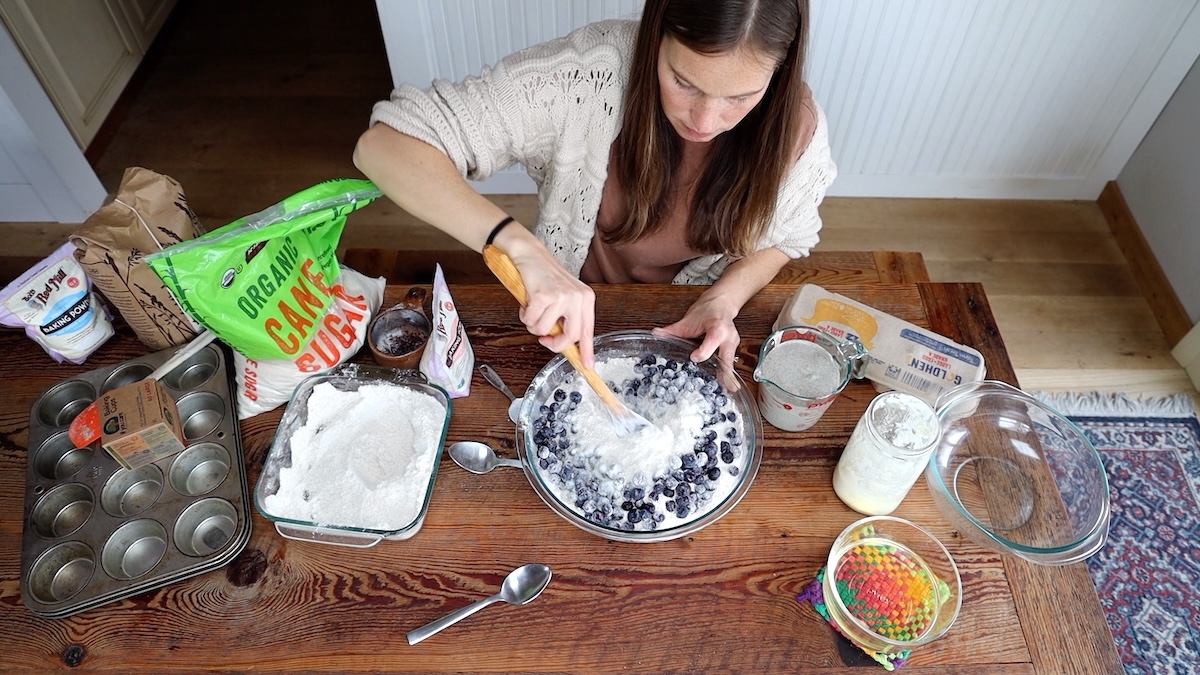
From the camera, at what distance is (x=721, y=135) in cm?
130

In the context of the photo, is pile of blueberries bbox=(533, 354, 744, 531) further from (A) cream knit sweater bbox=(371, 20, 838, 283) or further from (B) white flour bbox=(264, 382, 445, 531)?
(A) cream knit sweater bbox=(371, 20, 838, 283)

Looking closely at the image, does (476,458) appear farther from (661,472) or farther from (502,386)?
(661,472)

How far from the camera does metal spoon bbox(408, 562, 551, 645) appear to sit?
3.13 feet

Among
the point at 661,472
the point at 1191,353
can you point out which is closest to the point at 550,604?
the point at 661,472

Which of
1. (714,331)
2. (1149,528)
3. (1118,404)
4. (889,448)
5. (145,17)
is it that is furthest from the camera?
(145,17)

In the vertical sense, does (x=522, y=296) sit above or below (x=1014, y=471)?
above

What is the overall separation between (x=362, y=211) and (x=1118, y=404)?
7.92 feet

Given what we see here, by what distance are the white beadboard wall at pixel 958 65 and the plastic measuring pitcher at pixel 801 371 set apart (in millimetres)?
1111

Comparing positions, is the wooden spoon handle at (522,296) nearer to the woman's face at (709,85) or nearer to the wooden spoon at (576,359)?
the wooden spoon at (576,359)

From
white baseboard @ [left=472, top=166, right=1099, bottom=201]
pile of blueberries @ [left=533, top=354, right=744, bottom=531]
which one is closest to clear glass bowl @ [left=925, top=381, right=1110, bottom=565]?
pile of blueberries @ [left=533, top=354, right=744, bottom=531]

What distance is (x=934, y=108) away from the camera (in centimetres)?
226

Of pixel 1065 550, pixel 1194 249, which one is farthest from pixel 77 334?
pixel 1194 249

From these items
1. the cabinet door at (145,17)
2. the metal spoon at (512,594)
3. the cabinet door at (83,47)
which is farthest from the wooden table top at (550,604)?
the cabinet door at (145,17)

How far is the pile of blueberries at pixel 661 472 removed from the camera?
1.02 meters
